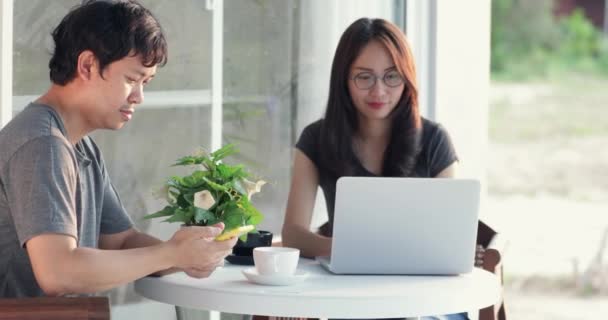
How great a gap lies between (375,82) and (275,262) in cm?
92

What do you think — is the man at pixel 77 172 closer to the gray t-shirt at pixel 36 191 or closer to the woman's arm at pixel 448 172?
the gray t-shirt at pixel 36 191

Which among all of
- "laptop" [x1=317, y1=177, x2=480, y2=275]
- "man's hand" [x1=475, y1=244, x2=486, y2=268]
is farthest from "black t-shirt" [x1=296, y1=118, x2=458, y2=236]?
"laptop" [x1=317, y1=177, x2=480, y2=275]

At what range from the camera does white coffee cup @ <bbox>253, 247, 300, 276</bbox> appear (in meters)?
2.20

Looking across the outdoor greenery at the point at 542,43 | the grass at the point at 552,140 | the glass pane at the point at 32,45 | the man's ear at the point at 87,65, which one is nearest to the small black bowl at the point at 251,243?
the man's ear at the point at 87,65

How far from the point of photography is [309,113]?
12.1ft

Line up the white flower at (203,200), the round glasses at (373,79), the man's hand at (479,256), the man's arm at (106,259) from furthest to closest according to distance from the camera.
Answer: the round glasses at (373,79) → the man's hand at (479,256) → the white flower at (203,200) → the man's arm at (106,259)

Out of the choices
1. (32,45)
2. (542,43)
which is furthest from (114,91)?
(542,43)

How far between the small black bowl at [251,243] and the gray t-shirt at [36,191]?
357mm

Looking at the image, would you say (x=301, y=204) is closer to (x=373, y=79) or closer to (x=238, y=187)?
(x=373, y=79)

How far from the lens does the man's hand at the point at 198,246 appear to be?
209 centimetres

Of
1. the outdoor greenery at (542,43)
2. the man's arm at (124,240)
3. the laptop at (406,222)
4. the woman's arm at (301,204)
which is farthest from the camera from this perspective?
the outdoor greenery at (542,43)

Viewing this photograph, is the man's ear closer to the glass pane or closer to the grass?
the glass pane

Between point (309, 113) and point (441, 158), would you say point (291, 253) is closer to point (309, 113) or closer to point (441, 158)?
point (441, 158)

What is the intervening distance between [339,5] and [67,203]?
74.0 inches
